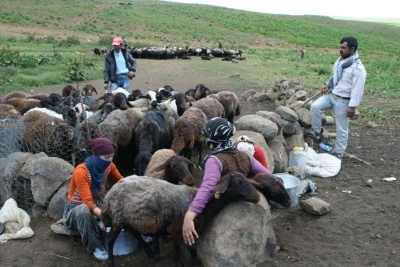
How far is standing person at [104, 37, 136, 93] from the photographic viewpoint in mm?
9984

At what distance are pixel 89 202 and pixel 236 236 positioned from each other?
171 centimetres

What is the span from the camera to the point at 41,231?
526 centimetres

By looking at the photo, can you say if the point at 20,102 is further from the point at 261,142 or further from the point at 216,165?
the point at 216,165

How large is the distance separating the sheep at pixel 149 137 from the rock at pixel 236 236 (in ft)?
7.04

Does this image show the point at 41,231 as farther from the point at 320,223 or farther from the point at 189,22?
the point at 189,22

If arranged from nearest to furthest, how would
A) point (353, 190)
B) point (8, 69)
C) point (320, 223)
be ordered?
point (320, 223) → point (353, 190) → point (8, 69)

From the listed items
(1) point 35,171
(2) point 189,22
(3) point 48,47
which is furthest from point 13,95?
(2) point 189,22

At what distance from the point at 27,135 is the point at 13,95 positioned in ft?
14.0

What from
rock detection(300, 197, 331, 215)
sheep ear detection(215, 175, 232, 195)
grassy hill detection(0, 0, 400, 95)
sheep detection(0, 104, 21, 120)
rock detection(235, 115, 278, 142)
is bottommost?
grassy hill detection(0, 0, 400, 95)

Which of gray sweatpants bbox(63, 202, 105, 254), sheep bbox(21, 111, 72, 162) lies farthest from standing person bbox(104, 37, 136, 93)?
gray sweatpants bbox(63, 202, 105, 254)

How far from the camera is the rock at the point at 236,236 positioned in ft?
13.6

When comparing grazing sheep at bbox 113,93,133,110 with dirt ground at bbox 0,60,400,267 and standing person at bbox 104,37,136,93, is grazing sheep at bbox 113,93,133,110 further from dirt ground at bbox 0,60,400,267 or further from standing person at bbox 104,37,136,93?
dirt ground at bbox 0,60,400,267

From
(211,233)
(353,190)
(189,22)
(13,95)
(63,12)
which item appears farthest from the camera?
(189,22)

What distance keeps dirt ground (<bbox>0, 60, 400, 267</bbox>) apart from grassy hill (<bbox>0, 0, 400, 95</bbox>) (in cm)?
827
